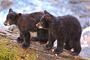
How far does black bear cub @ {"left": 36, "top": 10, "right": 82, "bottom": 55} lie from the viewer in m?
5.56

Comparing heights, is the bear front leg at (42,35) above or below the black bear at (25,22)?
below

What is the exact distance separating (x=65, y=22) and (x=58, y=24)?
0.83 feet

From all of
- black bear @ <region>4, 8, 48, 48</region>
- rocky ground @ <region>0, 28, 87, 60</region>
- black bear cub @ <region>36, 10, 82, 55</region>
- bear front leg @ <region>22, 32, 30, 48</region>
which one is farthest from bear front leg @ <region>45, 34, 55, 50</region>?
bear front leg @ <region>22, 32, 30, 48</region>

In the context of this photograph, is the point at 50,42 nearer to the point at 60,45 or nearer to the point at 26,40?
the point at 60,45

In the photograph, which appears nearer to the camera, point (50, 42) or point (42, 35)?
point (50, 42)

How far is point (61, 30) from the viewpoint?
562 cm

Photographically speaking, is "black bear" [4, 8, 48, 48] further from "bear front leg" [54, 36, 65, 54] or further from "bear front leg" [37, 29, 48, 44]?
"bear front leg" [54, 36, 65, 54]

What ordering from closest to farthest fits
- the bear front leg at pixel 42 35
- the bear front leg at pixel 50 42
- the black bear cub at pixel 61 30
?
the black bear cub at pixel 61 30, the bear front leg at pixel 50 42, the bear front leg at pixel 42 35

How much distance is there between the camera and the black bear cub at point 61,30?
5559 millimetres

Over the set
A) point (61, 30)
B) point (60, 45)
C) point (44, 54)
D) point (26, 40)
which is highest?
point (61, 30)

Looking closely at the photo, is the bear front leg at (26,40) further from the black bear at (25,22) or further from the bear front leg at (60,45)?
the bear front leg at (60,45)

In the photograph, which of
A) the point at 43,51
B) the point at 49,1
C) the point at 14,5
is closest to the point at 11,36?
the point at 43,51

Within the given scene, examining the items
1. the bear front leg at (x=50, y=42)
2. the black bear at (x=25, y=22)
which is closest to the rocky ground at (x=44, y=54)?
the bear front leg at (x=50, y=42)

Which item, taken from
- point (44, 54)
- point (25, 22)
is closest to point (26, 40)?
point (25, 22)
